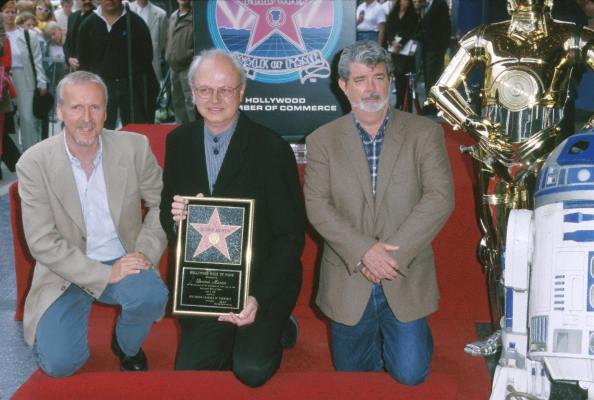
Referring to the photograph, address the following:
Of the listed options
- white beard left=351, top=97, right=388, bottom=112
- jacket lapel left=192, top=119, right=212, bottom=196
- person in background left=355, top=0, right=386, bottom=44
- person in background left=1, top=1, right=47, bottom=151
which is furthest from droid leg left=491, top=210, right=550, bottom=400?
person in background left=355, top=0, right=386, bottom=44

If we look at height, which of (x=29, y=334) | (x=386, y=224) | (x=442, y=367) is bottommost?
(x=442, y=367)

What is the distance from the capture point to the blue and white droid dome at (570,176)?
2.71m

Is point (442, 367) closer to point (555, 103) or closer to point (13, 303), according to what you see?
point (555, 103)

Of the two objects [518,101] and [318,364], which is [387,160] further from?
[318,364]

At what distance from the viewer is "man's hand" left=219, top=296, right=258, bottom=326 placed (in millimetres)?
3145

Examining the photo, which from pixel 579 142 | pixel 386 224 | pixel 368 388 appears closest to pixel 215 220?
pixel 386 224

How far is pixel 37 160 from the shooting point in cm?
339

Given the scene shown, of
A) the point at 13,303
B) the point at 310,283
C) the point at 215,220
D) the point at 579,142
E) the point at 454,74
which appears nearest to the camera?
the point at 579,142

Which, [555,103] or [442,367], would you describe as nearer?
[555,103]

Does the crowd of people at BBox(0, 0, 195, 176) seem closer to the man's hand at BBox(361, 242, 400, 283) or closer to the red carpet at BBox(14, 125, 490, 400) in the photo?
the red carpet at BBox(14, 125, 490, 400)

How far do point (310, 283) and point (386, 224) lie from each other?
1.19 meters

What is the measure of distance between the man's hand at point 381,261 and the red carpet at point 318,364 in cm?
44

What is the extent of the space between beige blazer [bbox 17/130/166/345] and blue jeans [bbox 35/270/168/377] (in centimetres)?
5

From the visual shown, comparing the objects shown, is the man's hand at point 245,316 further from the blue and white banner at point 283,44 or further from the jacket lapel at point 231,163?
the blue and white banner at point 283,44
